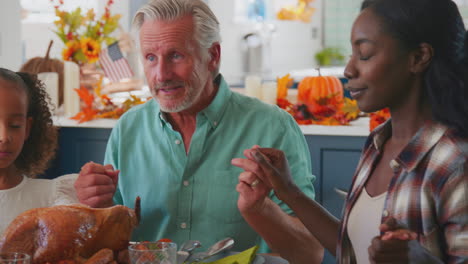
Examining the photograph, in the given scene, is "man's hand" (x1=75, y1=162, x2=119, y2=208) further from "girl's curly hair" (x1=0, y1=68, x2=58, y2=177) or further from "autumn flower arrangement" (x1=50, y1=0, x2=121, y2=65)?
"autumn flower arrangement" (x1=50, y1=0, x2=121, y2=65)

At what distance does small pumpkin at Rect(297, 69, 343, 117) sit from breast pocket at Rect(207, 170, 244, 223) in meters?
1.31

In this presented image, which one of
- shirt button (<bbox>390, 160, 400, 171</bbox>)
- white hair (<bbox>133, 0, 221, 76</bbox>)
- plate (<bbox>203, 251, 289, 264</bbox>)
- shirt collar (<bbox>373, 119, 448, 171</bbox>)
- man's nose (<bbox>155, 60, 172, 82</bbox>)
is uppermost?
white hair (<bbox>133, 0, 221, 76</bbox>)

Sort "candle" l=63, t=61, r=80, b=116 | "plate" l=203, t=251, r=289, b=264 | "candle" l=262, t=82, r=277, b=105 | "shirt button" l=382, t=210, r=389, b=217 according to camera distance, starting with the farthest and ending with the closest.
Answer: "candle" l=63, t=61, r=80, b=116 < "candle" l=262, t=82, r=277, b=105 < "plate" l=203, t=251, r=289, b=264 < "shirt button" l=382, t=210, r=389, b=217

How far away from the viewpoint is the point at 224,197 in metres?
1.68

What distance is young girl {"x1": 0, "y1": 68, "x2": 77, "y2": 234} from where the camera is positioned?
56.1 inches

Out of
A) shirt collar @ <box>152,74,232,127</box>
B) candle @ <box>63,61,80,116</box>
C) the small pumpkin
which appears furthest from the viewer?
candle @ <box>63,61,80,116</box>

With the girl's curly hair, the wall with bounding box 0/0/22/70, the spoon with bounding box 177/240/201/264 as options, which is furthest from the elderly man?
the wall with bounding box 0/0/22/70

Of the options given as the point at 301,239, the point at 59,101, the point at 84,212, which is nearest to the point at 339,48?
the point at 59,101

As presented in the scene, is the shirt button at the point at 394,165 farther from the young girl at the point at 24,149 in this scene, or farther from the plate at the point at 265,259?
the young girl at the point at 24,149

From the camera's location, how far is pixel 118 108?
313 cm

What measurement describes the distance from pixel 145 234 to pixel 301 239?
0.42 m

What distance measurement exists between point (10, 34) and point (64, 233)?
267 centimetres

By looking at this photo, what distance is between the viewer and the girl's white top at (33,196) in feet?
4.89

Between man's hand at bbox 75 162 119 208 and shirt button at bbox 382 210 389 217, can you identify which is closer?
shirt button at bbox 382 210 389 217
